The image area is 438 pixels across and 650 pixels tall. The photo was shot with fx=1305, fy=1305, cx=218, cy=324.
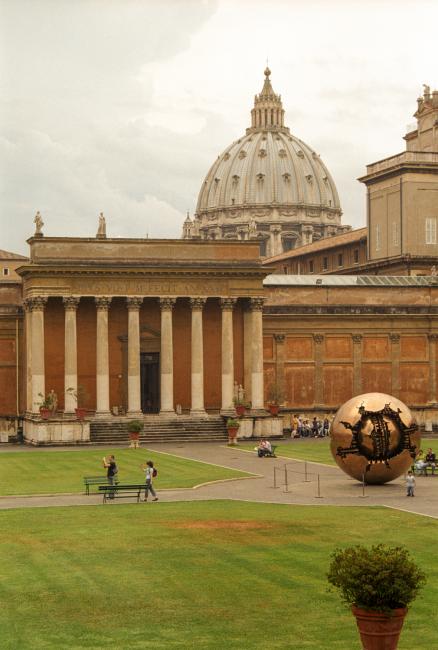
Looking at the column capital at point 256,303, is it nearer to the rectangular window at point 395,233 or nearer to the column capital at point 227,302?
the column capital at point 227,302

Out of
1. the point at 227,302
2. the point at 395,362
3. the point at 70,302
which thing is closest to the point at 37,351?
the point at 70,302

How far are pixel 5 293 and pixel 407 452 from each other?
40.9 metres

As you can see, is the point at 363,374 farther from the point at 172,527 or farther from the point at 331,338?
the point at 172,527

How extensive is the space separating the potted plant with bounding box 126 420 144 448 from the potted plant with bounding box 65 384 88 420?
4278 millimetres

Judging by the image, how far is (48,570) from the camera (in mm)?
29484

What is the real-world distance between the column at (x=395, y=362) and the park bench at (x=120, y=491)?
A: 141 feet

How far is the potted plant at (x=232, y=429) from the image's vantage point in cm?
7194

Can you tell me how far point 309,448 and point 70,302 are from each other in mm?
17190

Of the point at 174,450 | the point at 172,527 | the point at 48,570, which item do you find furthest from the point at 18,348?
the point at 48,570

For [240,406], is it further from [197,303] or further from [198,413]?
[197,303]

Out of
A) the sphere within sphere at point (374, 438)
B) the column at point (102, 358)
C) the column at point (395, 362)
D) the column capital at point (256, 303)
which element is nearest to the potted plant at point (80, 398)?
the column at point (102, 358)

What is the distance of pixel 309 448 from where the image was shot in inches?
2717

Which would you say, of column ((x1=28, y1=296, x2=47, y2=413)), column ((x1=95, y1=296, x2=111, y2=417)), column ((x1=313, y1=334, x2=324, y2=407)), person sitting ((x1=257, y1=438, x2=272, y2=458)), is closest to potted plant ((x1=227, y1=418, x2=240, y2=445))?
column ((x1=95, y1=296, x2=111, y2=417))

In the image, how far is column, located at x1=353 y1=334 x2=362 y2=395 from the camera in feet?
282
